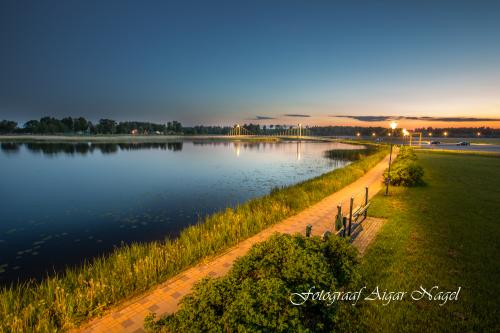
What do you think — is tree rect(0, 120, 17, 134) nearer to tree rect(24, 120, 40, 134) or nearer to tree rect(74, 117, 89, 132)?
tree rect(24, 120, 40, 134)

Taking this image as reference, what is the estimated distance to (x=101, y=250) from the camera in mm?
11188

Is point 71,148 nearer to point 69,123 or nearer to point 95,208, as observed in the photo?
point 95,208

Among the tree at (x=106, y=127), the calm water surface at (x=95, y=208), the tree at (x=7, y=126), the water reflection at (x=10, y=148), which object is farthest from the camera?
the tree at (x=106, y=127)

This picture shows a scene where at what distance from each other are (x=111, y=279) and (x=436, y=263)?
9.00 m

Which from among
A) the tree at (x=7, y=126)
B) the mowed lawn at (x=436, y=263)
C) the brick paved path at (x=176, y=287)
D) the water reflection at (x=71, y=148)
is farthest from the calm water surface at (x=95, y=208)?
the tree at (x=7, y=126)

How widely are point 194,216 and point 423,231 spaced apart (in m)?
11.5

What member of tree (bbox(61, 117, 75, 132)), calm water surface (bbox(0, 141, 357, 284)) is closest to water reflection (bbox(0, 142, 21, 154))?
calm water surface (bbox(0, 141, 357, 284))

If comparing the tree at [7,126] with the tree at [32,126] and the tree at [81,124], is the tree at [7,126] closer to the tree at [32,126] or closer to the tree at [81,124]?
the tree at [32,126]

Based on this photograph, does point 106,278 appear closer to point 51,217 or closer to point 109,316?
point 109,316

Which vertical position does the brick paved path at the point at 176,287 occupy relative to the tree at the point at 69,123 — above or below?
below

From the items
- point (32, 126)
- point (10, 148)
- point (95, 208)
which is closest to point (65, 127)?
point (32, 126)

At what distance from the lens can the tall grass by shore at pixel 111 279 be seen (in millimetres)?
5316

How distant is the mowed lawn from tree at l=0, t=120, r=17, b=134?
21355 cm

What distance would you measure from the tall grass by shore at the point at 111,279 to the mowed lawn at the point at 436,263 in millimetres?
4753
